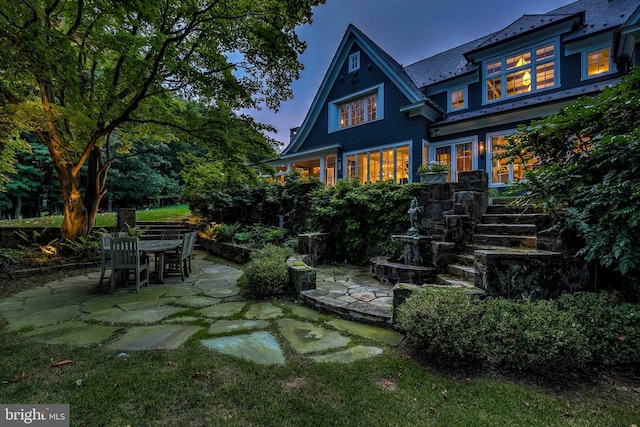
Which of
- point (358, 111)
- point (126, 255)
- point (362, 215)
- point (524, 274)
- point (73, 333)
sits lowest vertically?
point (73, 333)

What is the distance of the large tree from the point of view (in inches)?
166

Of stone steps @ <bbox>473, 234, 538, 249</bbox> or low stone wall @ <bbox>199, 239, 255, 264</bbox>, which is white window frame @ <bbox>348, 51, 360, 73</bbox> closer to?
low stone wall @ <bbox>199, 239, 255, 264</bbox>

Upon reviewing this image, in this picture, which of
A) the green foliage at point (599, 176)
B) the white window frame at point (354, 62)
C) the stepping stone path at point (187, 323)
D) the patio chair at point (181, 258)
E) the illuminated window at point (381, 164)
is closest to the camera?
the green foliage at point (599, 176)

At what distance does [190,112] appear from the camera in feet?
20.9

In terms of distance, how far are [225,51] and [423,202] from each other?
550 centimetres

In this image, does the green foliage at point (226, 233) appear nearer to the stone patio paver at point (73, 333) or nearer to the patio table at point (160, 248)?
the patio table at point (160, 248)

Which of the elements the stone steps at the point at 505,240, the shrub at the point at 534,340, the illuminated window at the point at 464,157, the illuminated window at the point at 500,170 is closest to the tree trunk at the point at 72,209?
the shrub at the point at 534,340

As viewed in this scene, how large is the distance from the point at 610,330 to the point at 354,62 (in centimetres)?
1247

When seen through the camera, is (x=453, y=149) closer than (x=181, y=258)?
No

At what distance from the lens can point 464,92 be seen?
10234 mm

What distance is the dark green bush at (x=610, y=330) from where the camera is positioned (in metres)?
2.18

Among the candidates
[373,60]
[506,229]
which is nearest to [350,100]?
[373,60]

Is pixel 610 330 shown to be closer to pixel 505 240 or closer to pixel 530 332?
pixel 530 332

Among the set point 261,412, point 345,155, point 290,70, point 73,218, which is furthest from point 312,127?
point 261,412
